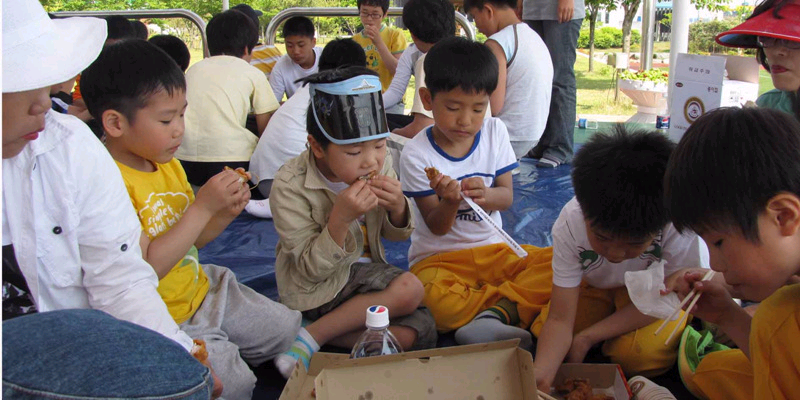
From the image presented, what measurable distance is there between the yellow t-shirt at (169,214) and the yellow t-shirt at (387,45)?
2.81 meters

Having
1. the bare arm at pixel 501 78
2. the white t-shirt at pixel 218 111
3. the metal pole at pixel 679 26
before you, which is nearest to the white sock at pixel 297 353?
the white t-shirt at pixel 218 111

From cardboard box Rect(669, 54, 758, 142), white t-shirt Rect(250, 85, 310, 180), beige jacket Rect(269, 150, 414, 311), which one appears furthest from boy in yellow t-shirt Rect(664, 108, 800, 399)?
white t-shirt Rect(250, 85, 310, 180)

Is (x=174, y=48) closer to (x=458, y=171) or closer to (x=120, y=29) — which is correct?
(x=120, y=29)

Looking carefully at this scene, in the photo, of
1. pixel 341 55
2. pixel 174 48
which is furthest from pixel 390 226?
pixel 174 48

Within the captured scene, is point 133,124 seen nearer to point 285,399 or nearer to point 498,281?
point 285,399

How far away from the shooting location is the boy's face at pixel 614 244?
155 centimetres

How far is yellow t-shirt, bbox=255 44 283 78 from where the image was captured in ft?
16.0

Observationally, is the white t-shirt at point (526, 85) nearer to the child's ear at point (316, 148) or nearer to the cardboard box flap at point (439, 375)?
the child's ear at point (316, 148)

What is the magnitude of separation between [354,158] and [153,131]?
1.72ft

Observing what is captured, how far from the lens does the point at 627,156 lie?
1503 millimetres

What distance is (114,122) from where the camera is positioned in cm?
169

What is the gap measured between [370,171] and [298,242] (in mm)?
289

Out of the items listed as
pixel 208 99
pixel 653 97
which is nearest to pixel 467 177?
pixel 208 99

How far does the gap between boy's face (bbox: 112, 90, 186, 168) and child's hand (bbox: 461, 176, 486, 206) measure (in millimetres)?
827
